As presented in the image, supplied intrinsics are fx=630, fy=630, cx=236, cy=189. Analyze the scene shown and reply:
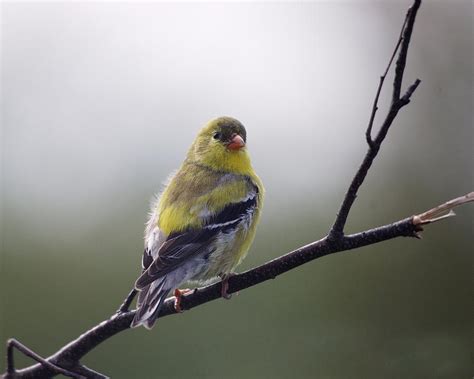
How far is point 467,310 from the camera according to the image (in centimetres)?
481

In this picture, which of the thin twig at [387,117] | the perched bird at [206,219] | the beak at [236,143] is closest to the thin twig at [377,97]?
the thin twig at [387,117]

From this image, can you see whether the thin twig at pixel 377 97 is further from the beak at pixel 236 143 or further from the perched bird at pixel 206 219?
the beak at pixel 236 143

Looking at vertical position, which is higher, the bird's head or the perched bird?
the bird's head

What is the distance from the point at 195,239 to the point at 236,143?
979mm

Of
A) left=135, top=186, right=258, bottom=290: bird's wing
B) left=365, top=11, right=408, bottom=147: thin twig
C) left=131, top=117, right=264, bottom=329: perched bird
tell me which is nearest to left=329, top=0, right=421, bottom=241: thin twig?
left=365, top=11, right=408, bottom=147: thin twig

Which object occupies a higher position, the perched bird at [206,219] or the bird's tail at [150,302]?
the perched bird at [206,219]

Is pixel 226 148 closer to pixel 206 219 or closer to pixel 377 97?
pixel 206 219

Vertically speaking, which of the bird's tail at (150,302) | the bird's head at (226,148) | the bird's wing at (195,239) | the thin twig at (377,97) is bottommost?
the bird's tail at (150,302)

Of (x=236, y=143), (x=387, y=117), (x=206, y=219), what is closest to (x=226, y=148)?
(x=236, y=143)

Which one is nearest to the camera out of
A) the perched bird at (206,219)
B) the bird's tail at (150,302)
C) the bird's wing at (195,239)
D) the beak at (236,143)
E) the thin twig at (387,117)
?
the thin twig at (387,117)

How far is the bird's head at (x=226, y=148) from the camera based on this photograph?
506 cm

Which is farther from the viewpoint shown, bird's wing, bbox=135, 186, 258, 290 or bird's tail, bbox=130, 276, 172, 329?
bird's wing, bbox=135, 186, 258, 290

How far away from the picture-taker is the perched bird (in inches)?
169

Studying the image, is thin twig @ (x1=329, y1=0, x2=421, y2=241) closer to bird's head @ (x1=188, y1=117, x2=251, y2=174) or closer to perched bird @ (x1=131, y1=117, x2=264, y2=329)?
perched bird @ (x1=131, y1=117, x2=264, y2=329)
